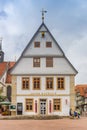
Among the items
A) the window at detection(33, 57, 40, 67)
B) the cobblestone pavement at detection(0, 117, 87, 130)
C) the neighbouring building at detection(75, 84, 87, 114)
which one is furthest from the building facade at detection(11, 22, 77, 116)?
the neighbouring building at detection(75, 84, 87, 114)

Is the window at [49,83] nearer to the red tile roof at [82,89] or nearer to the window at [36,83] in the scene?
the window at [36,83]

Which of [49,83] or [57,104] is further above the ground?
[49,83]

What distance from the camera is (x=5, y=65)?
332 ft

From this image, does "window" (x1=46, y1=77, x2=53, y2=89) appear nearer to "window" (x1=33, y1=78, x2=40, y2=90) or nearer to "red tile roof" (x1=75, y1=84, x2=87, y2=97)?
"window" (x1=33, y1=78, x2=40, y2=90)

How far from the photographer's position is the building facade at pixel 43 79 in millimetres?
56031

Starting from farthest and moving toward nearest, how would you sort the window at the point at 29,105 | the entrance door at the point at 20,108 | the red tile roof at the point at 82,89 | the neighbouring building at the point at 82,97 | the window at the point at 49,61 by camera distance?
the red tile roof at the point at 82,89 → the neighbouring building at the point at 82,97 → the window at the point at 49,61 → the window at the point at 29,105 → the entrance door at the point at 20,108

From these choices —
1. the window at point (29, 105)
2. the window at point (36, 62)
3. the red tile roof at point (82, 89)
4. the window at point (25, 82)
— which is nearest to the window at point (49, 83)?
the window at point (36, 62)

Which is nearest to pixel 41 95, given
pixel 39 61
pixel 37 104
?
pixel 37 104

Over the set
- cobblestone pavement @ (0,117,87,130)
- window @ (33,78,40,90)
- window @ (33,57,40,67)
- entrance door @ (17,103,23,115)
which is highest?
window @ (33,57,40,67)

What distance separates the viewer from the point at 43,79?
56688 millimetres

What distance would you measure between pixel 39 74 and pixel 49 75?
142cm

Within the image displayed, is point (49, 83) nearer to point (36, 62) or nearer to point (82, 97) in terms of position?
point (36, 62)

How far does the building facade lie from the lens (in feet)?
184

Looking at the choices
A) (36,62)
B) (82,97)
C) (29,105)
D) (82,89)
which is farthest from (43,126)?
(82,89)
